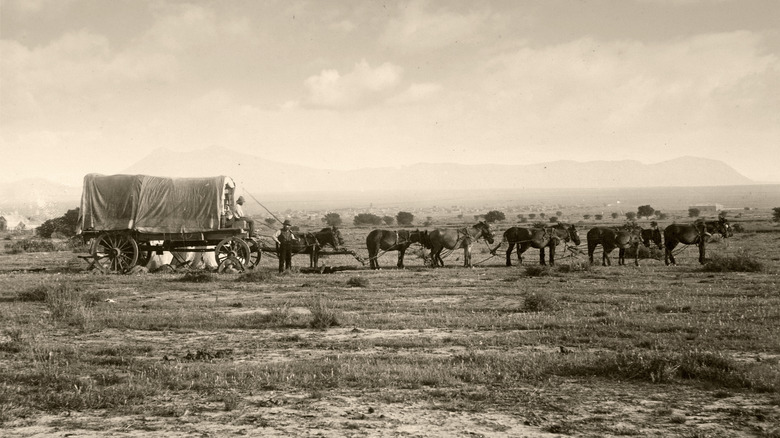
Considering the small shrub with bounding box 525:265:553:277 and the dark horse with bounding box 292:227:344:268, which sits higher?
the dark horse with bounding box 292:227:344:268

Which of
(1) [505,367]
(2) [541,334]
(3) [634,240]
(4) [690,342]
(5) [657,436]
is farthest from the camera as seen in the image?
(3) [634,240]

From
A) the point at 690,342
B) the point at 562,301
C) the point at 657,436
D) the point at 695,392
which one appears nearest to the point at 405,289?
the point at 562,301

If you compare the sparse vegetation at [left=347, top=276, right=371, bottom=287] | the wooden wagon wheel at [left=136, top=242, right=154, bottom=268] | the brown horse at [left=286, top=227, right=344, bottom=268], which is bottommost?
the sparse vegetation at [left=347, top=276, right=371, bottom=287]

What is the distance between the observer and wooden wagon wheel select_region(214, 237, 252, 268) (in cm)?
2014

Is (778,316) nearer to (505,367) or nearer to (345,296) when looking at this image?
(505,367)

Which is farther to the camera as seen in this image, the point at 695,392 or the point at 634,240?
the point at 634,240

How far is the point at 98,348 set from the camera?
956 cm

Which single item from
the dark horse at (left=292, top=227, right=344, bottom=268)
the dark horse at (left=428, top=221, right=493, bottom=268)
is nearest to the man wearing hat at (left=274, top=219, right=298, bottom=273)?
the dark horse at (left=292, top=227, right=344, bottom=268)

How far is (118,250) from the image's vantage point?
20.2 m

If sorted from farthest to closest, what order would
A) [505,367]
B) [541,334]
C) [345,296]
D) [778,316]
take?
Result: [345,296] < [778,316] < [541,334] < [505,367]

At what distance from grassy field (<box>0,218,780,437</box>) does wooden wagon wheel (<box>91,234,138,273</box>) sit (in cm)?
443

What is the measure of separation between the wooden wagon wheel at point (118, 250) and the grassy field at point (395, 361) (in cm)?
443

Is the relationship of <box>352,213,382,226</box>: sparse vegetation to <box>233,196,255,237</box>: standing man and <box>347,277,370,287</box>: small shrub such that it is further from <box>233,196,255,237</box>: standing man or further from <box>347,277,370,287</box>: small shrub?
<box>347,277,370,287</box>: small shrub

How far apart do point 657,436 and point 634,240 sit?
17.4 m
